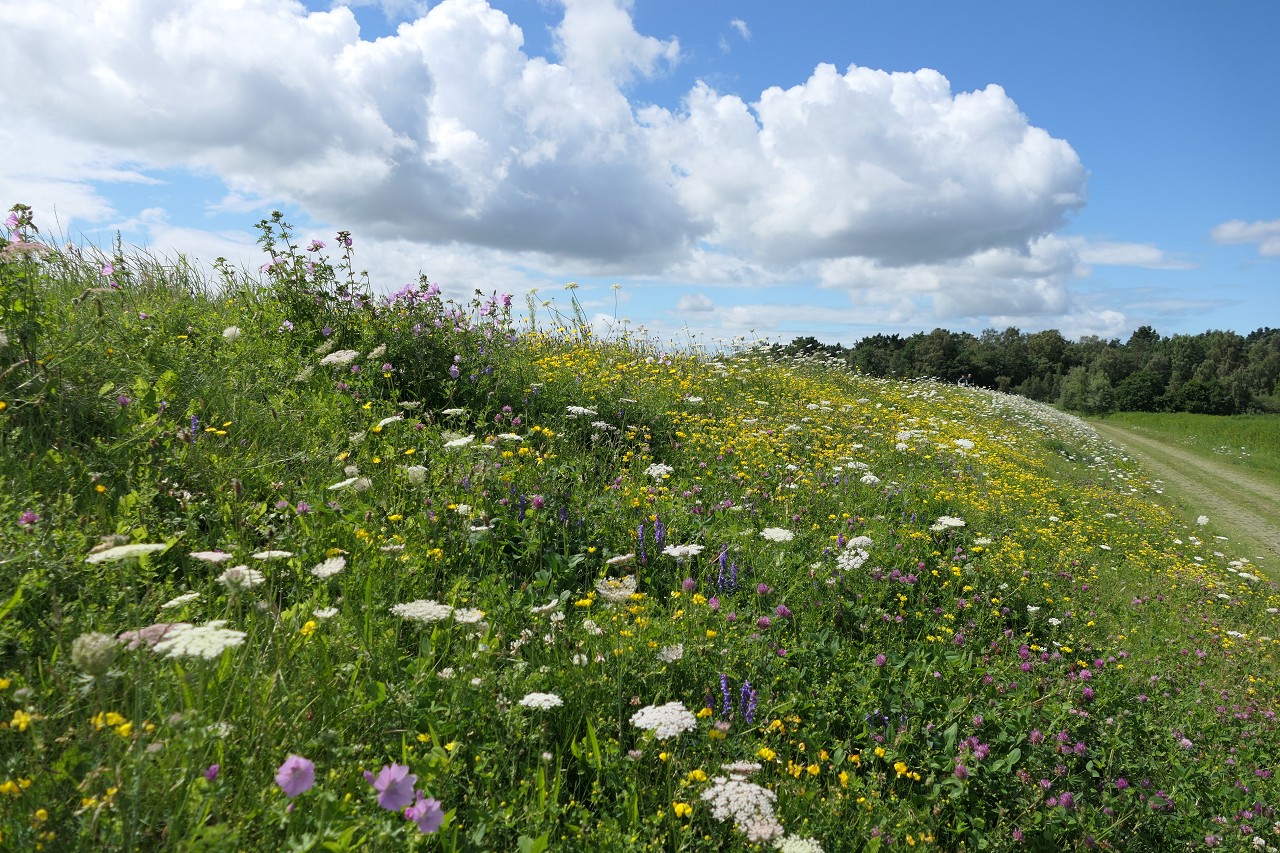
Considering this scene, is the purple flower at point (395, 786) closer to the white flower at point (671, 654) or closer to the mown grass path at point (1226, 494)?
the white flower at point (671, 654)

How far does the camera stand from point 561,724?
288 centimetres

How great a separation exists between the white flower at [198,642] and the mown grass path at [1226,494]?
14.9 metres

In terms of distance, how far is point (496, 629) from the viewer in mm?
3256

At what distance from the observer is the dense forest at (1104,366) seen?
59438 millimetres

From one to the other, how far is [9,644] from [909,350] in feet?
270

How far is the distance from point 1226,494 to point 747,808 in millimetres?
22299

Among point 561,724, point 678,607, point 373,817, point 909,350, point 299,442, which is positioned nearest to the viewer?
point 373,817

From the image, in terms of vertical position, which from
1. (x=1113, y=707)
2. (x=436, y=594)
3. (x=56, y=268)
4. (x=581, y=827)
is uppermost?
(x=56, y=268)

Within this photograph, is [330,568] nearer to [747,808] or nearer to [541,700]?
[541,700]

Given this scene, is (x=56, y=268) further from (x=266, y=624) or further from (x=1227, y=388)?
(x=1227, y=388)

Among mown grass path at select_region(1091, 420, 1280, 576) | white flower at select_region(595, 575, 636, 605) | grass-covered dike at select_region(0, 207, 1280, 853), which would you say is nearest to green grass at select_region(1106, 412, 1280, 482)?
mown grass path at select_region(1091, 420, 1280, 576)

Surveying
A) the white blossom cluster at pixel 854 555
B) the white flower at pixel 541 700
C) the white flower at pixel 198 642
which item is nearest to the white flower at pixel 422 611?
the white flower at pixel 541 700

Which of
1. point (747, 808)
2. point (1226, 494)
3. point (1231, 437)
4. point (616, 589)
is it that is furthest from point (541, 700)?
Result: point (1231, 437)

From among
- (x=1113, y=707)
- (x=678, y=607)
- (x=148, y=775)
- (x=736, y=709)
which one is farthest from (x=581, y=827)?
(x=1113, y=707)
